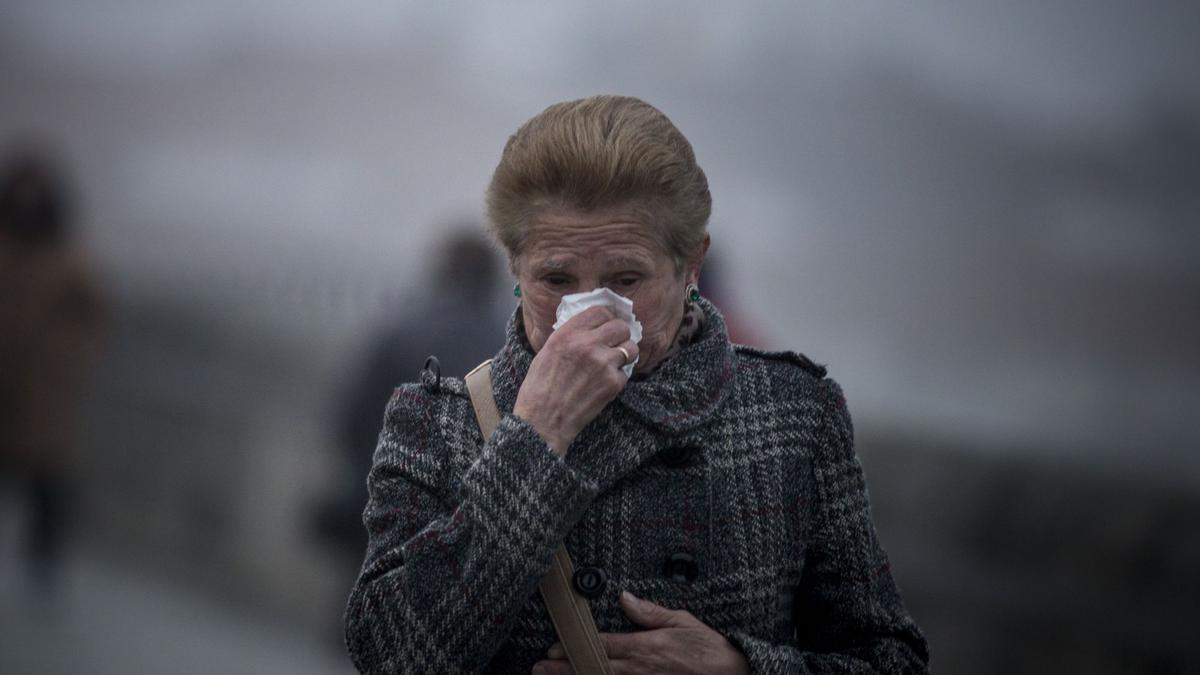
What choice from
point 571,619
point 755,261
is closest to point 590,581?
point 571,619

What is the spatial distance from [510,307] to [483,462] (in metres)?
2.46

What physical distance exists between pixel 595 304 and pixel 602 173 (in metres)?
0.17

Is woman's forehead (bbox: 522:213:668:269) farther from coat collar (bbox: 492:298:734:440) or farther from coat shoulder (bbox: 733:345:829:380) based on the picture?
coat shoulder (bbox: 733:345:829:380)

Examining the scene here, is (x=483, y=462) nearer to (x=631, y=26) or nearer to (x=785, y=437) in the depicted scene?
(x=785, y=437)

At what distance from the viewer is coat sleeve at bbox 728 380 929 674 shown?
6.09 feet

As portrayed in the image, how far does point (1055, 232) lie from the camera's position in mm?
3928

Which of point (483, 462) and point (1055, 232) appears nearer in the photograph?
point (483, 462)

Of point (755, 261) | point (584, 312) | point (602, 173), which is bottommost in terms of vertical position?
point (755, 261)

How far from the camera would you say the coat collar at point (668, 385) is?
181cm

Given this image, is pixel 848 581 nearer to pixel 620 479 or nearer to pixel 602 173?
pixel 620 479

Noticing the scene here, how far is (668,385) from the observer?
1.84 meters

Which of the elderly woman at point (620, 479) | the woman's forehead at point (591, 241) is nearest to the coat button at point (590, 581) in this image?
the elderly woman at point (620, 479)

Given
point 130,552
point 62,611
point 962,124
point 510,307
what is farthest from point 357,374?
point 962,124

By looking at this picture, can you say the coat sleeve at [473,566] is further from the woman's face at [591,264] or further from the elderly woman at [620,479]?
the woman's face at [591,264]
